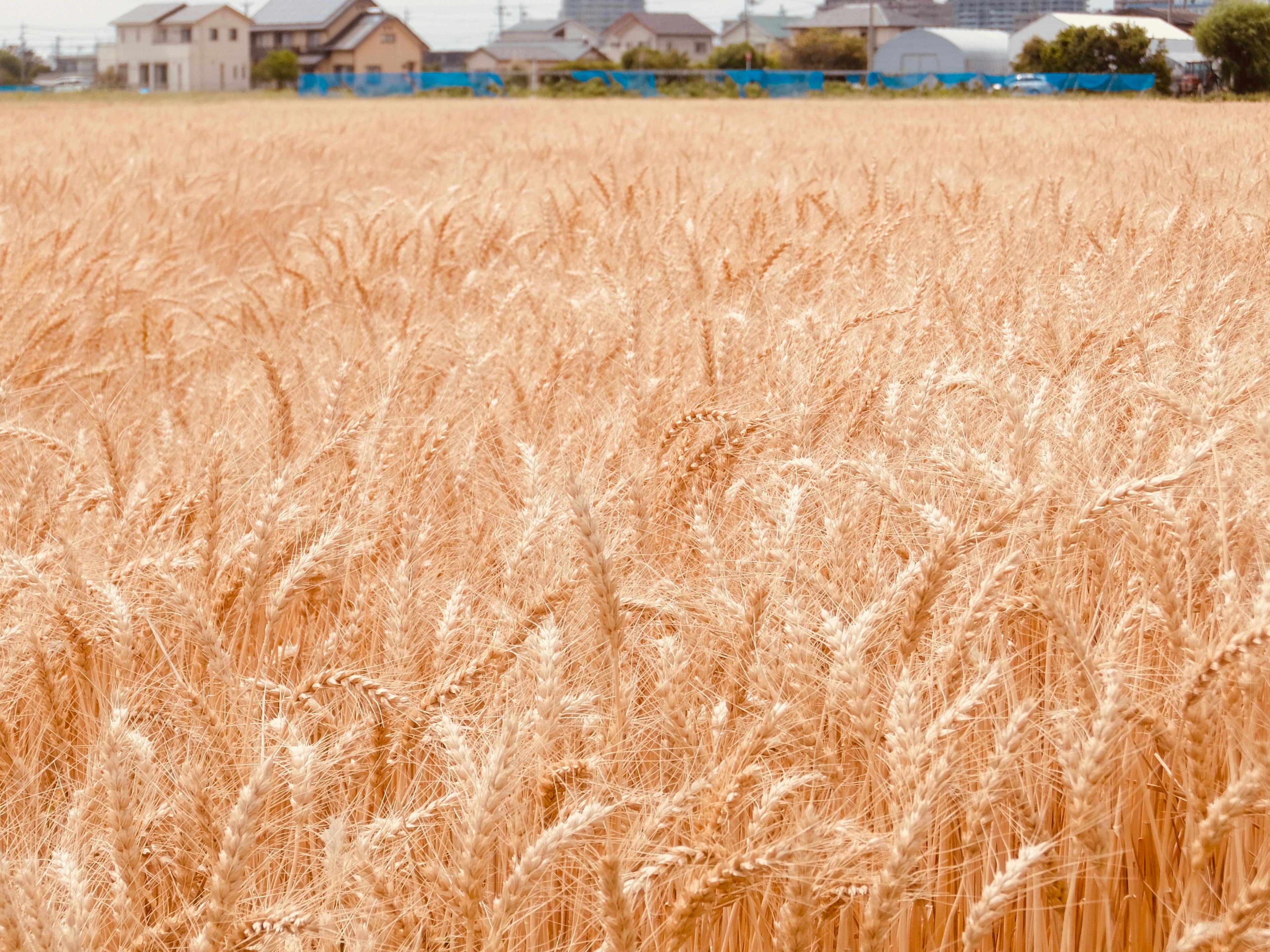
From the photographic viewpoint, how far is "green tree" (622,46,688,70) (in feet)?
164

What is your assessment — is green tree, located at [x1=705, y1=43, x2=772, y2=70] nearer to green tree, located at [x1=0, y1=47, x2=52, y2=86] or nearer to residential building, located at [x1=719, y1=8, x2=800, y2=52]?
residential building, located at [x1=719, y1=8, x2=800, y2=52]

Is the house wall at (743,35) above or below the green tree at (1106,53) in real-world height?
above

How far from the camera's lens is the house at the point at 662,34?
79500mm

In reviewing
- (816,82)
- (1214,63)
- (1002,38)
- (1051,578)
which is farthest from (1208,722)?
(1002,38)

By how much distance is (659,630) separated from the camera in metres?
1.09

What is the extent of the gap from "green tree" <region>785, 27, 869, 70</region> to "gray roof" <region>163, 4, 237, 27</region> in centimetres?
3258

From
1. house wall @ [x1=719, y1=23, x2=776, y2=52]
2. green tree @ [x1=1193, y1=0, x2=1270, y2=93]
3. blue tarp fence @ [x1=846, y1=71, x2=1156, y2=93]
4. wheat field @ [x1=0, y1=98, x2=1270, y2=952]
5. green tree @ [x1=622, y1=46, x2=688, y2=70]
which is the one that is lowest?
wheat field @ [x1=0, y1=98, x2=1270, y2=952]

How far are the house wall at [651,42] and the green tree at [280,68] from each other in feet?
110

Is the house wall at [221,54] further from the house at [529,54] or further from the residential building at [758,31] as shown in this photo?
the residential building at [758,31]

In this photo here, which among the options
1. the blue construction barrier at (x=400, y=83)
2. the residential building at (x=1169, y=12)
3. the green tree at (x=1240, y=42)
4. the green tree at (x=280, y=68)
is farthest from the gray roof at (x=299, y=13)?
the green tree at (x=1240, y=42)

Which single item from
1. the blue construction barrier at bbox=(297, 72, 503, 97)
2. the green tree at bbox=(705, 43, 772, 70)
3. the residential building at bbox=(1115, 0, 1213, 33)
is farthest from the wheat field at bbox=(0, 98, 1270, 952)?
the green tree at bbox=(705, 43, 772, 70)

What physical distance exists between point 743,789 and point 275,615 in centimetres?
51

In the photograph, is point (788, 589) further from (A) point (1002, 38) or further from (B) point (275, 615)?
(A) point (1002, 38)

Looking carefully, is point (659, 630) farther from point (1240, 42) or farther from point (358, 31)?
point (358, 31)
